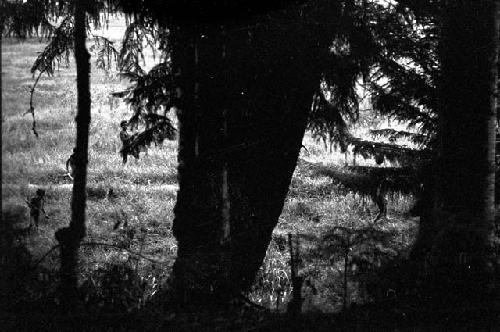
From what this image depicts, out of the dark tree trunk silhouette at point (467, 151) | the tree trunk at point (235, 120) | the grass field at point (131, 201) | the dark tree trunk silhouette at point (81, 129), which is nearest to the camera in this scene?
the dark tree trunk silhouette at point (81, 129)

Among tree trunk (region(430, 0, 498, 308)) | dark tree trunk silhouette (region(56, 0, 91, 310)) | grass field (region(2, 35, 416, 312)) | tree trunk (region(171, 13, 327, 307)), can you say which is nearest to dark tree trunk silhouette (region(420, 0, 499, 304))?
tree trunk (region(430, 0, 498, 308))

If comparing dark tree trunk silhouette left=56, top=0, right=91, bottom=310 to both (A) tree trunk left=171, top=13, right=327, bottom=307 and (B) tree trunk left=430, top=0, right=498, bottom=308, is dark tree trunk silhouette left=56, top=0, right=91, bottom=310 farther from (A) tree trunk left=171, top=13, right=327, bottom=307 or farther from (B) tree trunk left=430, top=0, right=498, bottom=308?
(B) tree trunk left=430, top=0, right=498, bottom=308

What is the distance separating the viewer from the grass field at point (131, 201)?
6.26m

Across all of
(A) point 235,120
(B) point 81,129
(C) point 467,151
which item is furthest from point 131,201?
(C) point 467,151

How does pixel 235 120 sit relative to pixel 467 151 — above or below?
above

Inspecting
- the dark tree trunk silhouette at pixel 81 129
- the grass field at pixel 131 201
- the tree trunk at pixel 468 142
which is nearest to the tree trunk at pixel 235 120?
the grass field at pixel 131 201

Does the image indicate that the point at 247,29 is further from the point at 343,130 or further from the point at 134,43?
the point at 343,130

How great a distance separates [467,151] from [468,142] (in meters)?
0.10

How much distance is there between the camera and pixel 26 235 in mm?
6078

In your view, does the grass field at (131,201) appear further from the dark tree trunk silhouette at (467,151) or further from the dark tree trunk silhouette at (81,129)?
the dark tree trunk silhouette at (467,151)

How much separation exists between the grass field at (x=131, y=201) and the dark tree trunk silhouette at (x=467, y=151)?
0.55 m

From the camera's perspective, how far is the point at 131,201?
1314 cm

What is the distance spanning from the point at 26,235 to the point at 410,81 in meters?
4.72

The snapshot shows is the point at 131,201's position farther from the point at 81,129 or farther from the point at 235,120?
the point at 81,129
